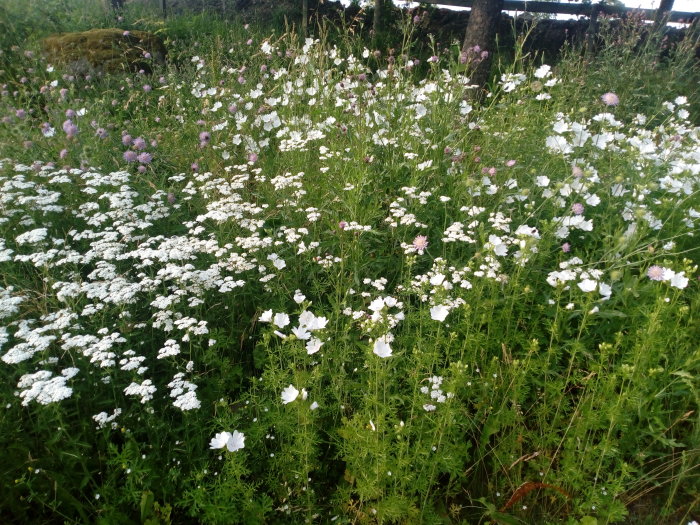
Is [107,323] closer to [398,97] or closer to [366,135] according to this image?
[366,135]

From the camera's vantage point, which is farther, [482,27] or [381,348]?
[482,27]

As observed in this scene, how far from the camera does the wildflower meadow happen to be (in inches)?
78.0

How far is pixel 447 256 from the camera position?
2982mm

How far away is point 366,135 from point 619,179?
1.74 m

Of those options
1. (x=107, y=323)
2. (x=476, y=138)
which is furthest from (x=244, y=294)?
(x=476, y=138)

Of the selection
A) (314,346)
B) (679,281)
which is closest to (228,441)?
(314,346)

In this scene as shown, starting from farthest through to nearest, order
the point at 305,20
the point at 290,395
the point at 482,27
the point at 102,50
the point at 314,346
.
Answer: the point at 305,20 < the point at 102,50 < the point at 482,27 < the point at 314,346 < the point at 290,395

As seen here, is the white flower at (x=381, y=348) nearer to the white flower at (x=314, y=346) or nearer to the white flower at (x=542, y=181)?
the white flower at (x=314, y=346)

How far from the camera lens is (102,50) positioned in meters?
7.34

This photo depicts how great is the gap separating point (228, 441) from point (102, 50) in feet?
24.6

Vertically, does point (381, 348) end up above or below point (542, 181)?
below

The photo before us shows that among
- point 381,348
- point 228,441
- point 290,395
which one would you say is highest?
point 381,348

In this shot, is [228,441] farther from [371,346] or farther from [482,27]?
[482,27]

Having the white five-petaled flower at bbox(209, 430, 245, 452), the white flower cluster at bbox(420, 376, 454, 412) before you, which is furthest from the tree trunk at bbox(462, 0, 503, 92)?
the white five-petaled flower at bbox(209, 430, 245, 452)
